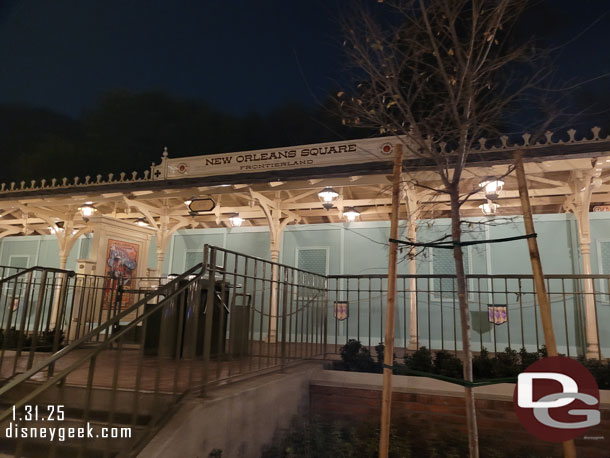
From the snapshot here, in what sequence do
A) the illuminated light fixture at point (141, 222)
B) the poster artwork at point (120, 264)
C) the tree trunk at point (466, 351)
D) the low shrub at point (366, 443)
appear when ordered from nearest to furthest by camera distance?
the tree trunk at point (466, 351), the low shrub at point (366, 443), the poster artwork at point (120, 264), the illuminated light fixture at point (141, 222)

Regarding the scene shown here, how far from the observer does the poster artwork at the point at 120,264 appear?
11.1 meters

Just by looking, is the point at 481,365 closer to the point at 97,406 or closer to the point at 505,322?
the point at 505,322

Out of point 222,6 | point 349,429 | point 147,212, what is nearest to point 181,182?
point 147,212

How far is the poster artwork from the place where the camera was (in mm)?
11117

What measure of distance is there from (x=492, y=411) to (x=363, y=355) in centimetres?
196

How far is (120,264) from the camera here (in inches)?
463

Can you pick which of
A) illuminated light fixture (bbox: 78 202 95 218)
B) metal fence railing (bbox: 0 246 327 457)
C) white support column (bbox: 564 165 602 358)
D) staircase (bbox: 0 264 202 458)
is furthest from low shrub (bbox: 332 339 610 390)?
illuminated light fixture (bbox: 78 202 95 218)

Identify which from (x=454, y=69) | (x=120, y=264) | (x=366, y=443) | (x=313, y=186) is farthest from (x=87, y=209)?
(x=454, y=69)

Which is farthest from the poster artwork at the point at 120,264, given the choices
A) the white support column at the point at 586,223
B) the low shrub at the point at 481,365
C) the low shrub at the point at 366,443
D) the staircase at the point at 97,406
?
the white support column at the point at 586,223

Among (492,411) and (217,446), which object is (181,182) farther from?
(492,411)

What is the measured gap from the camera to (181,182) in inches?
382

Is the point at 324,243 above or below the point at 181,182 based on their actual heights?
below

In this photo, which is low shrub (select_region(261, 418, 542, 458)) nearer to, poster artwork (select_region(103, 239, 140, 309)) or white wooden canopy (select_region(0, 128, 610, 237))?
white wooden canopy (select_region(0, 128, 610, 237))

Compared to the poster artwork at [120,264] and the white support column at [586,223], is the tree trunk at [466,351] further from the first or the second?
the poster artwork at [120,264]
